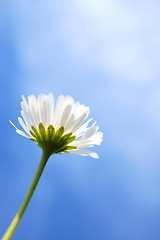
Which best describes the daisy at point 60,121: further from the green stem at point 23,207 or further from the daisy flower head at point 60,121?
the green stem at point 23,207

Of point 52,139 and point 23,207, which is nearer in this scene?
point 23,207

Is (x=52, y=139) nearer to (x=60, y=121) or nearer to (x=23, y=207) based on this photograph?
(x=60, y=121)

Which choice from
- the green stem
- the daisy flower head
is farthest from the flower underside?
the green stem

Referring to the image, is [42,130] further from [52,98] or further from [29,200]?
[29,200]

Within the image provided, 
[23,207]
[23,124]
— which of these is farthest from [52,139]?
[23,207]

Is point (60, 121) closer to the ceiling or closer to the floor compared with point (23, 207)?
closer to the ceiling

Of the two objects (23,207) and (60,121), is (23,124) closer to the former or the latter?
(60,121)

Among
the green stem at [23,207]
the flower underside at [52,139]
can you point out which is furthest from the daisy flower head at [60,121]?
the green stem at [23,207]

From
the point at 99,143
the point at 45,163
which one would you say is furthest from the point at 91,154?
the point at 45,163
